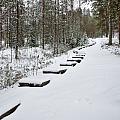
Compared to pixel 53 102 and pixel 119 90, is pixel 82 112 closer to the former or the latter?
pixel 53 102

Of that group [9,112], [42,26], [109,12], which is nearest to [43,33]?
[42,26]

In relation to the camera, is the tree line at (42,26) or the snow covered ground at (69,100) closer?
the snow covered ground at (69,100)

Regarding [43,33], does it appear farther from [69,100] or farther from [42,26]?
[69,100]

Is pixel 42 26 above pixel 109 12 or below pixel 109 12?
below

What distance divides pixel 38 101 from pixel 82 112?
144cm

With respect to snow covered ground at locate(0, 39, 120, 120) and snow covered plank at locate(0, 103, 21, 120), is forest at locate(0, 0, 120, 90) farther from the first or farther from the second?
snow covered plank at locate(0, 103, 21, 120)

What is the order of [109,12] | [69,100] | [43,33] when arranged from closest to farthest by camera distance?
[69,100]
[109,12]
[43,33]

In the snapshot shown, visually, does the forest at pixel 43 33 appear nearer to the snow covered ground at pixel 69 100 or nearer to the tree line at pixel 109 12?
the tree line at pixel 109 12

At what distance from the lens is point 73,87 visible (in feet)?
26.0

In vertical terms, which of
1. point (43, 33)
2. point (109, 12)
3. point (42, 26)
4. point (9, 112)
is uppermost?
point (109, 12)

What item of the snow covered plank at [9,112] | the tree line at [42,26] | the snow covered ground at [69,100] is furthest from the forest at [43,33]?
the snow covered plank at [9,112]

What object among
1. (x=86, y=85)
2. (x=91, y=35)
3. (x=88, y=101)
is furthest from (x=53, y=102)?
(x=91, y=35)

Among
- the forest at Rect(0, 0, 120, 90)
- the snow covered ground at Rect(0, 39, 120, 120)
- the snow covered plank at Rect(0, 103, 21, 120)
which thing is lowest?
the snow covered plank at Rect(0, 103, 21, 120)

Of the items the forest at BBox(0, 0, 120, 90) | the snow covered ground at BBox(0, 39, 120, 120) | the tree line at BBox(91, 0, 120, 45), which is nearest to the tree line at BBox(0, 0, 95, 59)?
the forest at BBox(0, 0, 120, 90)
